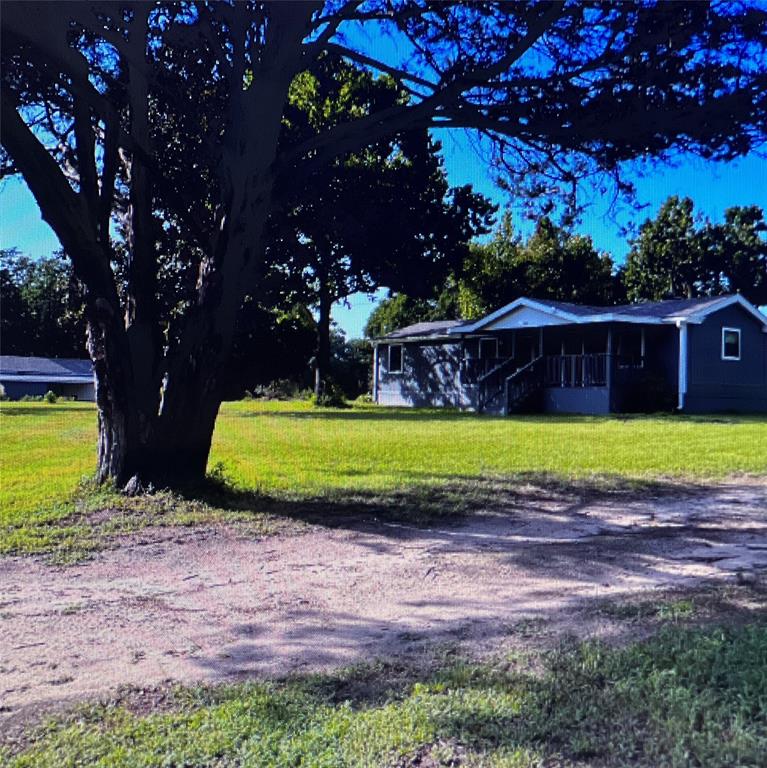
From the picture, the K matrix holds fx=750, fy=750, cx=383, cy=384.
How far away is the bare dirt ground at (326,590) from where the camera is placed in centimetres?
352

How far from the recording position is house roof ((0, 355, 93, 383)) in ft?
162

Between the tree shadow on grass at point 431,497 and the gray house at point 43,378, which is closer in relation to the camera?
the tree shadow on grass at point 431,497

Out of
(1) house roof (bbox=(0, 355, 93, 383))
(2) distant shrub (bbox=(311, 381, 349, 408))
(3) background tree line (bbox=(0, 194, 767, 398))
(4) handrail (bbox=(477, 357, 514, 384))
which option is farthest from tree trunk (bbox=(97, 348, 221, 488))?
(1) house roof (bbox=(0, 355, 93, 383))

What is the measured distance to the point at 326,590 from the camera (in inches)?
187

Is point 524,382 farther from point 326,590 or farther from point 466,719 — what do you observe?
point 466,719

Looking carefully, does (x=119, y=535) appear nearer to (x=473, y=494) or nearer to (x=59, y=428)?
(x=473, y=494)

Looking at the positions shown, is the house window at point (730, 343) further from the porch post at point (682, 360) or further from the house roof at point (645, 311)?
the porch post at point (682, 360)

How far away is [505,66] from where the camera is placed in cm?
795

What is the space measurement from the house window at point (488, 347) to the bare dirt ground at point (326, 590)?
2182 cm

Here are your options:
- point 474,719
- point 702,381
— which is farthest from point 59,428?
point 702,381

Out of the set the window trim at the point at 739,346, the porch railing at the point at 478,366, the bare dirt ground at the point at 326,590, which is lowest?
the bare dirt ground at the point at 326,590

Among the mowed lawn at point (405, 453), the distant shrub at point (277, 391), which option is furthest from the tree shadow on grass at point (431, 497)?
the distant shrub at point (277, 391)

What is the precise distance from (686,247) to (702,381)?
24.4 m

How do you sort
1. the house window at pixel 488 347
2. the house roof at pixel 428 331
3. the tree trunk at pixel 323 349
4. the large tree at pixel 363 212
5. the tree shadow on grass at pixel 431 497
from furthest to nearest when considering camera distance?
the tree trunk at pixel 323 349 < the house roof at pixel 428 331 < the house window at pixel 488 347 < the large tree at pixel 363 212 < the tree shadow on grass at pixel 431 497
